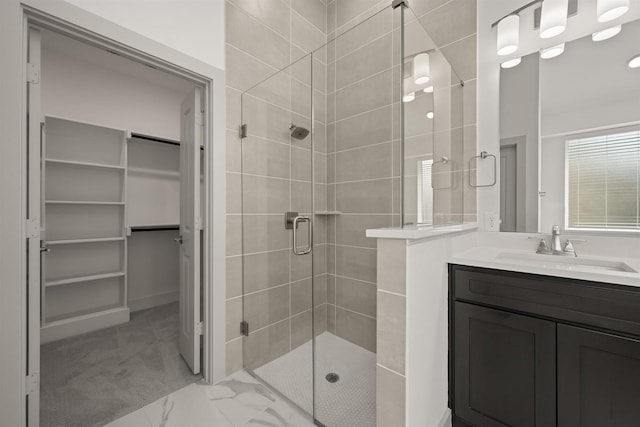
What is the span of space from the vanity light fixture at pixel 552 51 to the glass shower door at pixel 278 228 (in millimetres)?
1360

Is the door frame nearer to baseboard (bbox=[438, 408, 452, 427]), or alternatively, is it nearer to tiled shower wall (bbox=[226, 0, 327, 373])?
tiled shower wall (bbox=[226, 0, 327, 373])

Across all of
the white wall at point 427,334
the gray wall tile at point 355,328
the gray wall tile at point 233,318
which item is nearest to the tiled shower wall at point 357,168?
the gray wall tile at point 355,328

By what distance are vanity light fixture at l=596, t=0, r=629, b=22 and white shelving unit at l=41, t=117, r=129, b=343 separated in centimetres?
384

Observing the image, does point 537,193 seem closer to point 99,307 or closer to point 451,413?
point 451,413

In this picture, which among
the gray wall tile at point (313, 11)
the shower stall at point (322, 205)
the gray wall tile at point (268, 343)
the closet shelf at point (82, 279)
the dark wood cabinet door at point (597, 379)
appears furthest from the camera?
the closet shelf at point (82, 279)

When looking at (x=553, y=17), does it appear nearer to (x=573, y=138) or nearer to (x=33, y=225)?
(x=573, y=138)

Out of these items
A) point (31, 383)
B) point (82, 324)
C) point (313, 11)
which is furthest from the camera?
point (82, 324)

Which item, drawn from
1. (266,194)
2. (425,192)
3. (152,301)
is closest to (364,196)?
(425,192)

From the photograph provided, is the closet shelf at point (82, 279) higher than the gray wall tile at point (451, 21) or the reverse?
the reverse

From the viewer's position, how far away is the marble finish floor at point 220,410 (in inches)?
56.6

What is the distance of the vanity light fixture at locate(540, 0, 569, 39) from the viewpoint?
4.72 feet

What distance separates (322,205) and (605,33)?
68.1 inches

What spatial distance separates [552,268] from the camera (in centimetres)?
109

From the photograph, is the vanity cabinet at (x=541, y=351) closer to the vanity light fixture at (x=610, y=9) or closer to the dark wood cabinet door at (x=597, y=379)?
the dark wood cabinet door at (x=597, y=379)
